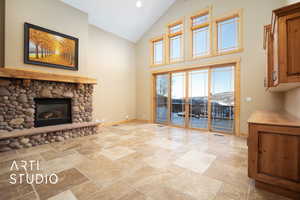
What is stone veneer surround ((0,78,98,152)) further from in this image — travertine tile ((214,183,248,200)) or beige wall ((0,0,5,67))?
travertine tile ((214,183,248,200))

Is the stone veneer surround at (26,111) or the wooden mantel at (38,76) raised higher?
the wooden mantel at (38,76)

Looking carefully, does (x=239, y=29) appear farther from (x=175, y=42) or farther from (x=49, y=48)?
(x=49, y=48)

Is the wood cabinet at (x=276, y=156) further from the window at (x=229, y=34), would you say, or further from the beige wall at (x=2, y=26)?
the beige wall at (x=2, y=26)

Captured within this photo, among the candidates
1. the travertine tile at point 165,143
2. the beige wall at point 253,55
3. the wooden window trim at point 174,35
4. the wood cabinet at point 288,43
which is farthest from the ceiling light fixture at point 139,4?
the travertine tile at point 165,143

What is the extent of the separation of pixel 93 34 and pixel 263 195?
19.5 ft

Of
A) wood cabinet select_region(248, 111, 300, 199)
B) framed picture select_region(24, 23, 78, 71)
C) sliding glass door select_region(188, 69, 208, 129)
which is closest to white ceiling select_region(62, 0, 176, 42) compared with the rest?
framed picture select_region(24, 23, 78, 71)

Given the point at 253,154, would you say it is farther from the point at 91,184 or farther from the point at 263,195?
the point at 91,184

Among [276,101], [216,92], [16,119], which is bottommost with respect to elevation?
[16,119]

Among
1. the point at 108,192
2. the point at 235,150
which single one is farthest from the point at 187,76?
the point at 108,192

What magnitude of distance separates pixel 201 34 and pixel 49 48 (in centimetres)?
487

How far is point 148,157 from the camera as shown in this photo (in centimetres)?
242

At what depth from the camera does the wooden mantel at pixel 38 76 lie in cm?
276

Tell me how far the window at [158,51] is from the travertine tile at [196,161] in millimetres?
4032

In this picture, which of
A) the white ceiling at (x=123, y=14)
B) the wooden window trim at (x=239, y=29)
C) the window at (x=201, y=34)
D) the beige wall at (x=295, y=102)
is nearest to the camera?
the beige wall at (x=295, y=102)
